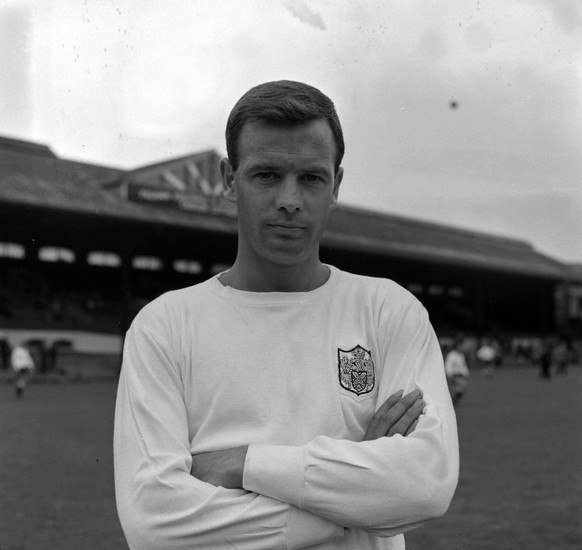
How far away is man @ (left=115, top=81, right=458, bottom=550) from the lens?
5.07 feet

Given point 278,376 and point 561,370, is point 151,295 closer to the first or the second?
point 561,370

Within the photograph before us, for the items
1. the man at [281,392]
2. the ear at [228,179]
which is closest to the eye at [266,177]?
the man at [281,392]

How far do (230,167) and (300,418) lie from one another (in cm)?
57

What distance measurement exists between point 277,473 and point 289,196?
567mm

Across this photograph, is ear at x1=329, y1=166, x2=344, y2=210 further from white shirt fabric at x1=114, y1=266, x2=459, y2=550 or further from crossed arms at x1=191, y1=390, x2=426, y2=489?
crossed arms at x1=191, y1=390, x2=426, y2=489

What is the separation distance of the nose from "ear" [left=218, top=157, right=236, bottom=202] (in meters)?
0.16

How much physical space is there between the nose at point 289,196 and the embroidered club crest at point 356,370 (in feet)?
1.11

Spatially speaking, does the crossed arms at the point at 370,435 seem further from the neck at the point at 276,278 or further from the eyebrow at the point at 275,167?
the eyebrow at the point at 275,167

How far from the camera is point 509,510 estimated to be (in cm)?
610

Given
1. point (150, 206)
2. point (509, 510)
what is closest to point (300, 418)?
point (509, 510)

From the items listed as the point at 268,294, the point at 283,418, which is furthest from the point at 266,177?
the point at 283,418

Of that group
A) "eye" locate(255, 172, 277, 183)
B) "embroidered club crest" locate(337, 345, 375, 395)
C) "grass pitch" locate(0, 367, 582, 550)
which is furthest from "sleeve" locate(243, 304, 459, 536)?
"grass pitch" locate(0, 367, 582, 550)

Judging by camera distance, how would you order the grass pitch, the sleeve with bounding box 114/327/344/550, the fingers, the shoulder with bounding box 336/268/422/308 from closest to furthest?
the sleeve with bounding box 114/327/344/550 < the fingers < the shoulder with bounding box 336/268/422/308 < the grass pitch

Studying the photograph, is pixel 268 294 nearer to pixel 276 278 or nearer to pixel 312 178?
pixel 276 278
